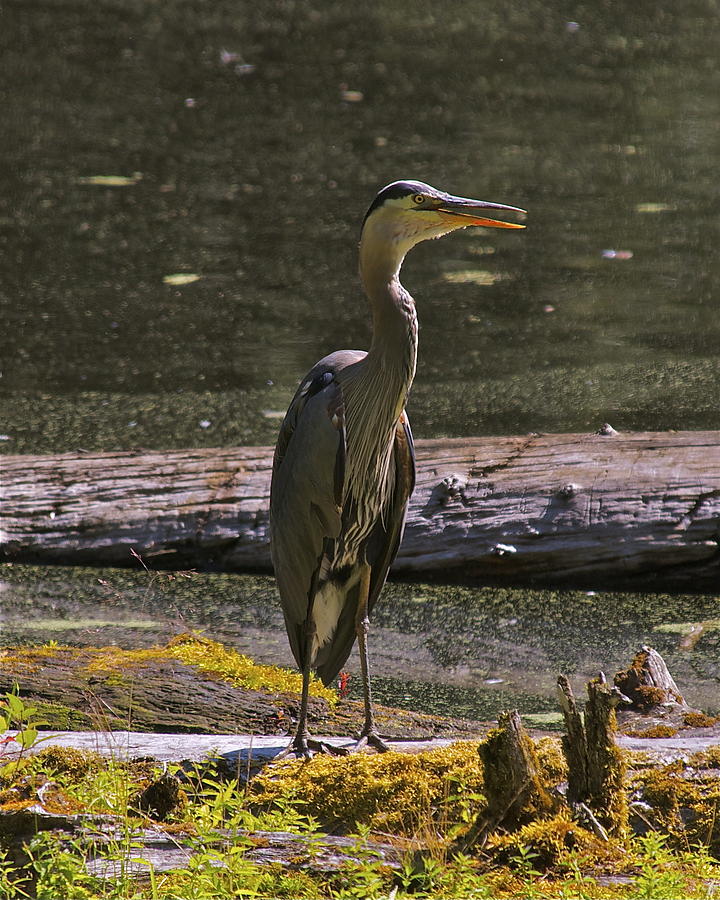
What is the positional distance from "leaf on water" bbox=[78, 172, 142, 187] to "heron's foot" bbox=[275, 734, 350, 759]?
734 centimetres

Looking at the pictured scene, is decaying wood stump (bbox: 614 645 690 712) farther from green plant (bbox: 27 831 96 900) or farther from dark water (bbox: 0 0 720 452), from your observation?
dark water (bbox: 0 0 720 452)

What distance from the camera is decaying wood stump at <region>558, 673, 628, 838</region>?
2396mm

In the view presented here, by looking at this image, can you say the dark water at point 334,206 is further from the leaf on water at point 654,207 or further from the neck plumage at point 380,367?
the neck plumage at point 380,367

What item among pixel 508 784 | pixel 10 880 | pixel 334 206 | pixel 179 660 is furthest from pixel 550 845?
pixel 334 206

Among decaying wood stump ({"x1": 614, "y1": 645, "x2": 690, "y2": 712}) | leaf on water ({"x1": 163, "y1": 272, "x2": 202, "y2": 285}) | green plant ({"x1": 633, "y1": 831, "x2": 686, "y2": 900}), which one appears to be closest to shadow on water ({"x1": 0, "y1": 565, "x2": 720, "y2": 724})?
decaying wood stump ({"x1": 614, "y1": 645, "x2": 690, "y2": 712})

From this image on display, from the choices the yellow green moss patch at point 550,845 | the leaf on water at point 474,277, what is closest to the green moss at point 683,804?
the yellow green moss patch at point 550,845

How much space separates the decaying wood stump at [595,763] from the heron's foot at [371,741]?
63cm

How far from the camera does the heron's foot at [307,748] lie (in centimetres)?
292

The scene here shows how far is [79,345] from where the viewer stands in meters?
7.05

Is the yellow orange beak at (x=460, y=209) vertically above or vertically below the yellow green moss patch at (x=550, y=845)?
above

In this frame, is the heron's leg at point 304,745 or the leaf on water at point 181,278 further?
the leaf on water at point 181,278

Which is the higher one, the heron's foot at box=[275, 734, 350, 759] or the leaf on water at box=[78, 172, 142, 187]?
the heron's foot at box=[275, 734, 350, 759]

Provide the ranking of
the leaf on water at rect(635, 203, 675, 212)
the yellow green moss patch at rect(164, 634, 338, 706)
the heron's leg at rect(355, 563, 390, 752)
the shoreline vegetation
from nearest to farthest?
1. the shoreline vegetation
2. the heron's leg at rect(355, 563, 390, 752)
3. the yellow green moss patch at rect(164, 634, 338, 706)
4. the leaf on water at rect(635, 203, 675, 212)

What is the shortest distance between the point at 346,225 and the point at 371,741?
6260 mm
